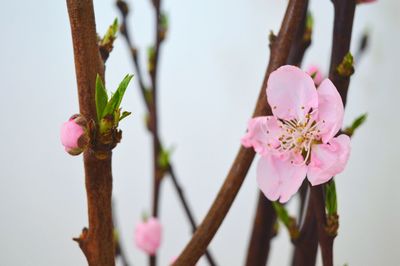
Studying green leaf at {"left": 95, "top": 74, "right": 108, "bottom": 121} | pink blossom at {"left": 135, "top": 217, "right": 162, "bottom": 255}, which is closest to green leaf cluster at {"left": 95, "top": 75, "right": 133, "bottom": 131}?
green leaf at {"left": 95, "top": 74, "right": 108, "bottom": 121}

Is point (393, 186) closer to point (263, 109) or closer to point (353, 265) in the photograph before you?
point (353, 265)

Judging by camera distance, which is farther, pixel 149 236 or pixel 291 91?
pixel 149 236

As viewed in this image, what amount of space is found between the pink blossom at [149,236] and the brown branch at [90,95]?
0.32 meters

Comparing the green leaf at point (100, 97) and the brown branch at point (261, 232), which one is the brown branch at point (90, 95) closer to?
the green leaf at point (100, 97)

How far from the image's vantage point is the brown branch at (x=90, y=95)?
274 mm

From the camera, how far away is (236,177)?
1.03ft

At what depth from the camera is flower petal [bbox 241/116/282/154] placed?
0.30 meters

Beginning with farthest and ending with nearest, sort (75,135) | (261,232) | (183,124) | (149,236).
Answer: (183,124), (149,236), (261,232), (75,135)

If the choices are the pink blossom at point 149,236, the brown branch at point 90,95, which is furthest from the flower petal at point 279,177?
the pink blossom at point 149,236

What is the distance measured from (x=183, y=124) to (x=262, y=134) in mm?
703

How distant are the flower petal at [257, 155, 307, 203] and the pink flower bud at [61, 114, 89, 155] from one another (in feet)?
0.39

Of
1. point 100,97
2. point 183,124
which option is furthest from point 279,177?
point 183,124

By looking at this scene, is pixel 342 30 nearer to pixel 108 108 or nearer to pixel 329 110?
pixel 329 110

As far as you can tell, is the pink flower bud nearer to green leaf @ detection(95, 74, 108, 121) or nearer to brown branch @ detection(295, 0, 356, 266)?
green leaf @ detection(95, 74, 108, 121)
